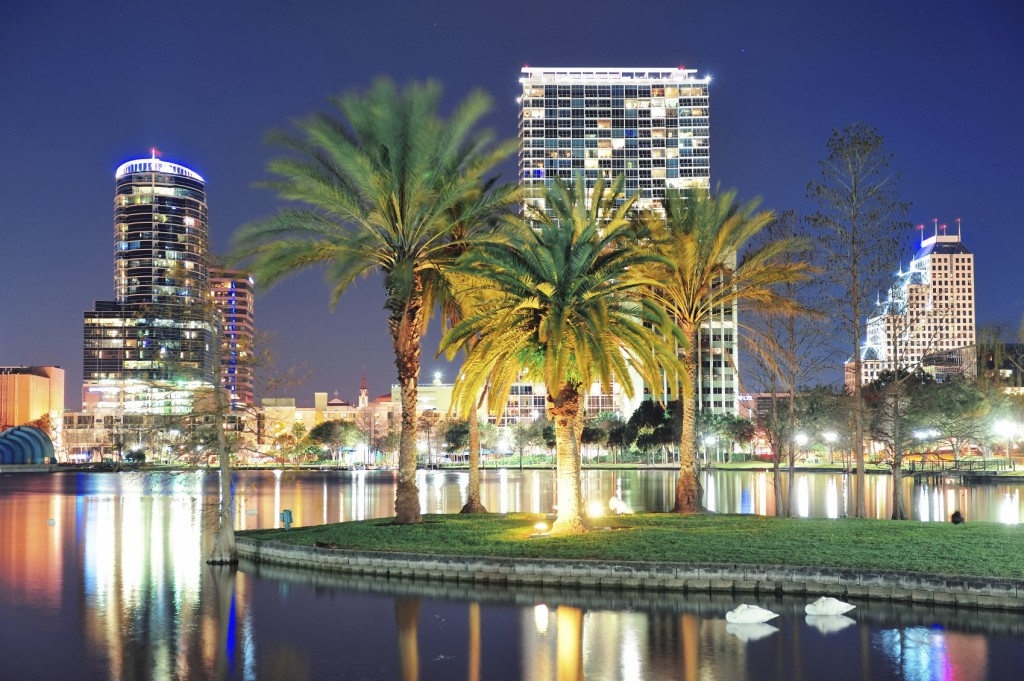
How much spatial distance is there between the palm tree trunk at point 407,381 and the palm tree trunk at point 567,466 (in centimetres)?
491

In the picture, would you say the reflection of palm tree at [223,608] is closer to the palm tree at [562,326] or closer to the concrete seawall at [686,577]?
the concrete seawall at [686,577]

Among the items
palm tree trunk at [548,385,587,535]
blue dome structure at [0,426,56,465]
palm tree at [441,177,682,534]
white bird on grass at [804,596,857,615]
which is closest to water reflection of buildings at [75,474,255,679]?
palm tree at [441,177,682,534]

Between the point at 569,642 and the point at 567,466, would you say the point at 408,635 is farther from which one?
the point at 567,466

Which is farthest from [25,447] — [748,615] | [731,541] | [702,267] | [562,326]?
[748,615]

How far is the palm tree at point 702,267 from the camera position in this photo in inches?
1229

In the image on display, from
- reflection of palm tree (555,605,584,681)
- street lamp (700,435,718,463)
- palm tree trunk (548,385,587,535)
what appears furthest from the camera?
street lamp (700,435,718,463)

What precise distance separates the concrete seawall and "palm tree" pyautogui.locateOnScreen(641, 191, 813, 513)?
36.4ft

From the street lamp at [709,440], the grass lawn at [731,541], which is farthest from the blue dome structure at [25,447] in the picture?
the grass lawn at [731,541]

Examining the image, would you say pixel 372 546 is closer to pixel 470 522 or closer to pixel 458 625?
pixel 470 522

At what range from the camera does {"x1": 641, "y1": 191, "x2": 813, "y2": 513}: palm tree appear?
102 feet

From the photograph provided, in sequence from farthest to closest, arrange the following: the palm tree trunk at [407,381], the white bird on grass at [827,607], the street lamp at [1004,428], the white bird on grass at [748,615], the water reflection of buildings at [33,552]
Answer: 1. the street lamp at [1004,428]
2. the palm tree trunk at [407,381]
3. the water reflection of buildings at [33,552]
4. the white bird on grass at [827,607]
5. the white bird on grass at [748,615]

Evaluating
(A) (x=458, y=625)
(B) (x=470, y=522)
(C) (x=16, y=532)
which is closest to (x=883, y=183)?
(B) (x=470, y=522)

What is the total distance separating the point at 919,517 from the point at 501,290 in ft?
80.3

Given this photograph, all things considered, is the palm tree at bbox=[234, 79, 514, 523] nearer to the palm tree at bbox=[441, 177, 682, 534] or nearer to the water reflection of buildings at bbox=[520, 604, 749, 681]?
the palm tree at bbox=[441, 177, 682, 534]
